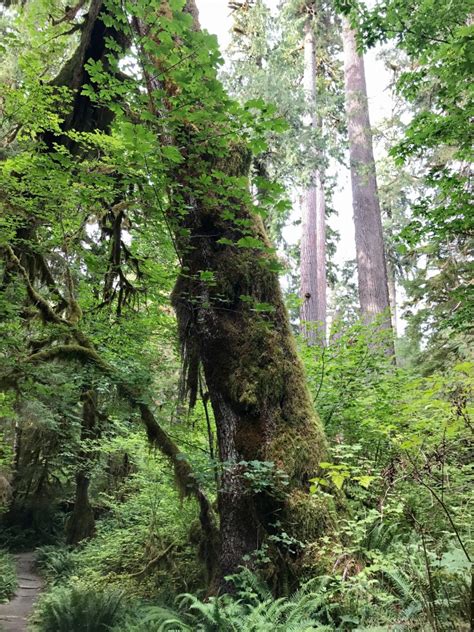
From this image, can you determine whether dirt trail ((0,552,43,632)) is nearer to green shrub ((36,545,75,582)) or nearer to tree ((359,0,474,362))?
green shrub ((36,545,75,582))

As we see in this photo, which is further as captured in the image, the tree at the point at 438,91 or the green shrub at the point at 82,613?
the green shrub at the point at 82,613

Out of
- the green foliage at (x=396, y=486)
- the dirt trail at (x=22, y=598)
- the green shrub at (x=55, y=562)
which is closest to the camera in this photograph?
the green foliage at (x=396, y=486)

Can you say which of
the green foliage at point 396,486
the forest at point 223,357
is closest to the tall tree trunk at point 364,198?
the forest at point 223,357

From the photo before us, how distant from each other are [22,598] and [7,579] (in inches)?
21.5

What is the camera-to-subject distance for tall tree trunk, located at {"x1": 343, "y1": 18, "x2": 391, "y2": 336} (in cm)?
1001

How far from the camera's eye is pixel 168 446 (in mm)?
5250

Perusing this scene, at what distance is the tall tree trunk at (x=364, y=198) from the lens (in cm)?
1001

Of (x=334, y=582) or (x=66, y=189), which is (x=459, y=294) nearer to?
(x=334, y=582)

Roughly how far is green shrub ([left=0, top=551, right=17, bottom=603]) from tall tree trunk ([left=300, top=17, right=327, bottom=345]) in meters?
8.55

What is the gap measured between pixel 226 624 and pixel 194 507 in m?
3.34

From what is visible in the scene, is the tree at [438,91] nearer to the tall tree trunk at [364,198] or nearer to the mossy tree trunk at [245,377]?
the mossy tree trunk at [245,377]

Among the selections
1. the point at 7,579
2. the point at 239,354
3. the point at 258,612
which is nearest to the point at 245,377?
the point at 239,354

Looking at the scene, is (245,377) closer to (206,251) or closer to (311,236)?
(206,251)

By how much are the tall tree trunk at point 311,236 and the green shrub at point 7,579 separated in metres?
8.55
